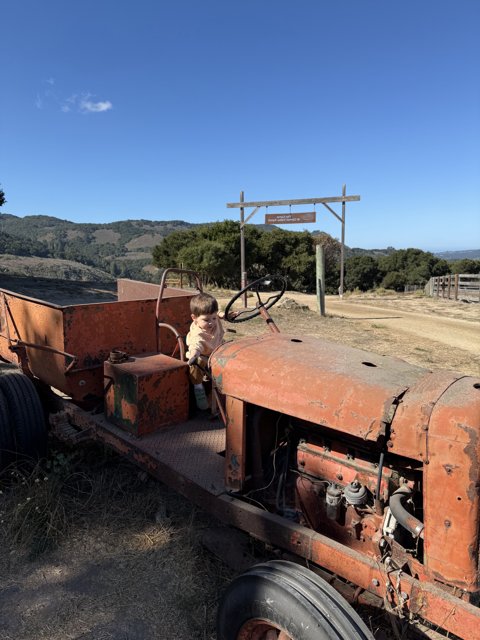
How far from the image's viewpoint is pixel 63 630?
2.14m

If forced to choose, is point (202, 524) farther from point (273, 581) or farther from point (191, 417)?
point (273, 581)

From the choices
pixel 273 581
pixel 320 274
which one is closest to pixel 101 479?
pixel 273 581

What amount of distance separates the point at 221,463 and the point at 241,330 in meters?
7.09

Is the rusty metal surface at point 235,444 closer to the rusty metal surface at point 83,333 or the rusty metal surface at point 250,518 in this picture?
the rusty metal surface at point 250,518

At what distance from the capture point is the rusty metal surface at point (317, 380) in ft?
6.20

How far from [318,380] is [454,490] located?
682 mm

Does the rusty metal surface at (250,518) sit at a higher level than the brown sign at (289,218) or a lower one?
lower

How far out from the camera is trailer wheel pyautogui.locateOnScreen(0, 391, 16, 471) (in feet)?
10.5

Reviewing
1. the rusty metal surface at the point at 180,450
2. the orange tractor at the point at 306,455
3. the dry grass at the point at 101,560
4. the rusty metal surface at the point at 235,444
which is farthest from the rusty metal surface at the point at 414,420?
the dry grass at the point at 101,560

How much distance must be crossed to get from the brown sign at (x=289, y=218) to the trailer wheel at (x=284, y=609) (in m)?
11.8

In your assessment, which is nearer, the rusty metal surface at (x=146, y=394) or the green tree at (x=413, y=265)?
the rusty metal surface at (x=146, y=394)

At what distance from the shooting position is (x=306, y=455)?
2283 millimetres

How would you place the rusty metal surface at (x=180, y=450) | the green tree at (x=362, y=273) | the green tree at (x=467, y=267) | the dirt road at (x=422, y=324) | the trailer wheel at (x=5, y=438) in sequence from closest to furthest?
the rusty metal surface at (x=180, y=450) < the trailer wheel at (x=5, y=438) < the dirt road at (x=422, y=324) < the green tree at (x=467, y=267) < the green tree at (x=362, y=273)

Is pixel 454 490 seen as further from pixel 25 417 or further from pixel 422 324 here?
pixel 422 324
